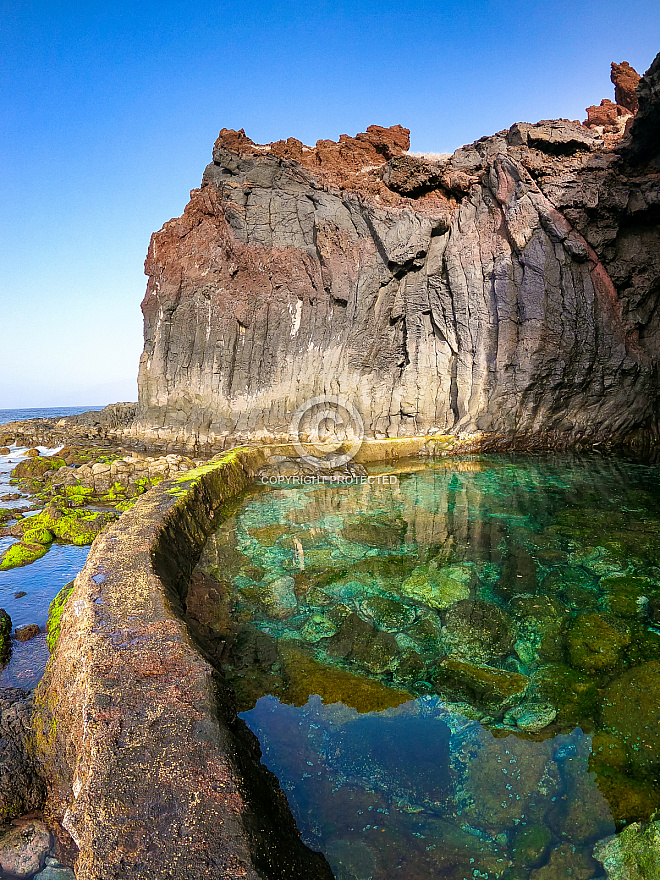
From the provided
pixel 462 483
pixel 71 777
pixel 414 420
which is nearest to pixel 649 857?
pixel 71 777

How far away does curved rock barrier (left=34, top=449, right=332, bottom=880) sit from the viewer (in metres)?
2.06

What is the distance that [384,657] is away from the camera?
457 cm

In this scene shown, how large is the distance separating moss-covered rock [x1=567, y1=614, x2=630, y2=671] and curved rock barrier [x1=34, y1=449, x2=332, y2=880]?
9.92 feet

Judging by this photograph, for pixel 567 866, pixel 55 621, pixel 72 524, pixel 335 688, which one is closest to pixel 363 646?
pixel 335 688

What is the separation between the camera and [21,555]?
890 cm

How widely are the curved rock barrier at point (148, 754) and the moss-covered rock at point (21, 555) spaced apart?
5249mm

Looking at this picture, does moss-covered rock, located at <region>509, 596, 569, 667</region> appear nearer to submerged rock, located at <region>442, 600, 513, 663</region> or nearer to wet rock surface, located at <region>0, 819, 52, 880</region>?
submerged rock, located at <region>442, 600, 513, 663</region>

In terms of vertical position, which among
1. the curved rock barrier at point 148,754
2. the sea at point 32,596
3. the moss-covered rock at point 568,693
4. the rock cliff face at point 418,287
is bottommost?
the sea at point 32,596

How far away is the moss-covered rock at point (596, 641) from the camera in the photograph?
4352 mm

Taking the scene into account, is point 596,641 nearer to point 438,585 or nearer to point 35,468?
point 438,585

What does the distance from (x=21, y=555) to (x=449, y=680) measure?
27.0 feet

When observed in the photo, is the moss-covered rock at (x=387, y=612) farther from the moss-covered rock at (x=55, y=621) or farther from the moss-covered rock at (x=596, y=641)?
the moss-covered rock at (x=55, y=621)

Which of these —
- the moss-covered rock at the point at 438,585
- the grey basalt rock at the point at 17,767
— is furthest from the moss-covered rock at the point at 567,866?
the grey basalt rock at the point at 17,767

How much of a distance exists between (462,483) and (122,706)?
1130 cm
